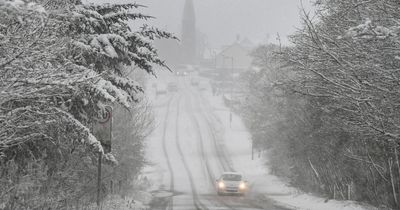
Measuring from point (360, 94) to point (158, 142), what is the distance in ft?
172

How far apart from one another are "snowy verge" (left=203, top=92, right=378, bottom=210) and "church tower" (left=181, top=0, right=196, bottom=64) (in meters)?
60.0

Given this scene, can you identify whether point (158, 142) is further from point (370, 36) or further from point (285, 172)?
point (370, 36)

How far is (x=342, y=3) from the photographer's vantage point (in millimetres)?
12984

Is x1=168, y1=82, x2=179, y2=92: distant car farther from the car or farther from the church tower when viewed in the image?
the car

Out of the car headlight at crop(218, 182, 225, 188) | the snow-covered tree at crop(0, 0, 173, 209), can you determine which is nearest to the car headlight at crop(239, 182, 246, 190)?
the car headlight at crop(218, 182, 225, 188)

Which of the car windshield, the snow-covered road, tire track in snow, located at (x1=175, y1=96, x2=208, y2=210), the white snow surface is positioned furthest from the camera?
the car windshield

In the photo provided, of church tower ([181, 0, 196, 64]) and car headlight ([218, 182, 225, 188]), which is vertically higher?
church tower ([181, 0, 196, 64])

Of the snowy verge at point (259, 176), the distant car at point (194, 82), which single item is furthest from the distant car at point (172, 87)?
the snowy verge at point (259, 176)

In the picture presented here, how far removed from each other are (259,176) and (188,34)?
393 ft

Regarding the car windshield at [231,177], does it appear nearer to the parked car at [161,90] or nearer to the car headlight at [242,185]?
the car headlight at [242,185]

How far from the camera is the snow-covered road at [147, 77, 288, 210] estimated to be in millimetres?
27484

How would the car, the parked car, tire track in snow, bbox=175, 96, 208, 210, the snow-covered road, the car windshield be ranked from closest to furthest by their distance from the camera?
tire track in snow, bbox=175, 96, 208, 210 → the snow-covered road → the car → the car windshield → the parked car

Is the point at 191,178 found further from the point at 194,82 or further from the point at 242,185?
the point at 194,82

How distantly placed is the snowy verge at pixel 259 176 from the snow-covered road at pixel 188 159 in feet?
3.36
